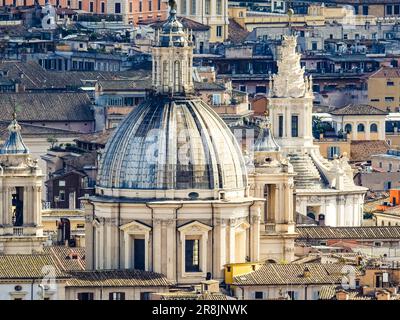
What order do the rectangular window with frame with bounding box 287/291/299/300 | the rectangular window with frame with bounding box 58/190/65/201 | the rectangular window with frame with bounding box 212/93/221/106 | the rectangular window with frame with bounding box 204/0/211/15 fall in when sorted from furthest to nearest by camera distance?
the rectangular window with frame with bounding box 204/0/211/15 → the rectangular window with frame with bounding box 212/93/221/106 → the rectangular window with frame with bounding box 58/190/65/201 → the rectangular window with frame with bounding box 287/291/299/300

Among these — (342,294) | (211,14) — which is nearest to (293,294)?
(342,294)

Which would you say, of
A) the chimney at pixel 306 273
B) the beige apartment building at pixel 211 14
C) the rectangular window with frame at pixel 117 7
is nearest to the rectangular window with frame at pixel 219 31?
the beige apartment building at pixel 211 14

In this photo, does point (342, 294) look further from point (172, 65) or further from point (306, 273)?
point (172, 65)

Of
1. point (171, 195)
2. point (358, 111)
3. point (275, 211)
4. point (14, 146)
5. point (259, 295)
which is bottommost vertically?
point (259, 295)

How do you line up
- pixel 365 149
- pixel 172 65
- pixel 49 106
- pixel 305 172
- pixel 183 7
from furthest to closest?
pixel 183 7
pixel 49 106
pixel 365 149
pixel 305 172
pixel 172 65

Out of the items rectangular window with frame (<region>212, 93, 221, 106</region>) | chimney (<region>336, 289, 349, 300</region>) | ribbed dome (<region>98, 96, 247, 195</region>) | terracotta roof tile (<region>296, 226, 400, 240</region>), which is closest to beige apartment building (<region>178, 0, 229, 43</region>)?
rectangular window with frame (<region>212, 93, 221, 106</region>)

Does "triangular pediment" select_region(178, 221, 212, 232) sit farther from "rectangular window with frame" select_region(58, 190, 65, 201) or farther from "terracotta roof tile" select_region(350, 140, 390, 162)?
"terracotta roof tile" select_region(350, 140, 390, 162)

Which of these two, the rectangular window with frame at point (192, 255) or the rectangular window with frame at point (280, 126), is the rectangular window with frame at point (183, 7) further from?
the rectangular window with frame at point (192, 255)
